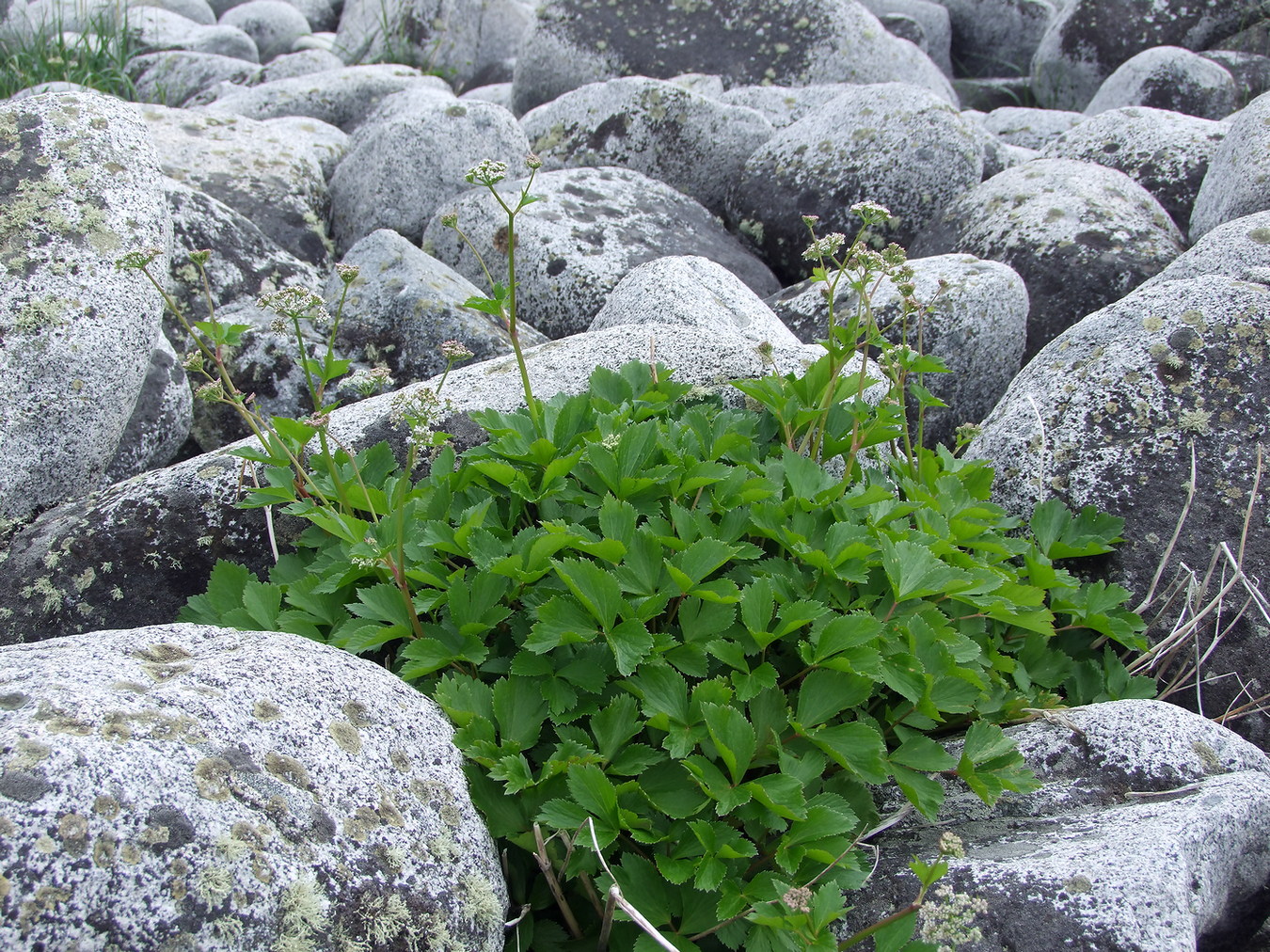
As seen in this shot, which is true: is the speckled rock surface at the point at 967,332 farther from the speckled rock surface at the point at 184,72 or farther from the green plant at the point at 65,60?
the speckled rock surface at the point at 184,72

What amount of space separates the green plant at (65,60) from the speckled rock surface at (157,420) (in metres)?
6.48

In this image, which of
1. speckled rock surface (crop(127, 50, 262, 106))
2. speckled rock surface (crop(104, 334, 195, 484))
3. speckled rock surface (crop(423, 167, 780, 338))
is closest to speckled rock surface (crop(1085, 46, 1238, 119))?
speckled rock surface (crop(423, 167, 780, 338))

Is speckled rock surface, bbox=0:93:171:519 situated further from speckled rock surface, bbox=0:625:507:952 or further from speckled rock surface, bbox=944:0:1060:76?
speckled rock surface, bbox=944:0:1060:76

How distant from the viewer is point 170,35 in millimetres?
14555

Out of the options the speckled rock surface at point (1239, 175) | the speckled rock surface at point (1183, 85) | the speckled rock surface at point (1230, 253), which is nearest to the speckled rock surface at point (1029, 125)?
the speckled rock surface at point (1183, 85)

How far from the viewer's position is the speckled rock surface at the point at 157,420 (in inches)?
163

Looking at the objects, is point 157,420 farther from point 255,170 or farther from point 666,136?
point 666,136

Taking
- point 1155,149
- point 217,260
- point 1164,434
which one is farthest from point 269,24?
point 1164,434

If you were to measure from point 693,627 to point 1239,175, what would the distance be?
16.3 feet

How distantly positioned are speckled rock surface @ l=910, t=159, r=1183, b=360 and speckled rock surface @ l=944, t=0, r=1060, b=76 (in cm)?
1092

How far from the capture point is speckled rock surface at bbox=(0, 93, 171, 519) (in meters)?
3.60

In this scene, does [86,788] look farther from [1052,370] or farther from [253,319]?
[253,319]

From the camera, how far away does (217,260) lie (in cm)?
527

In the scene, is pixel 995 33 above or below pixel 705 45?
above
